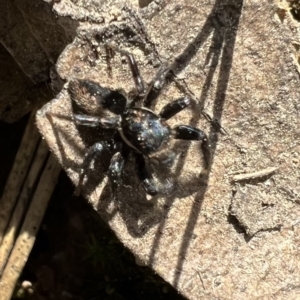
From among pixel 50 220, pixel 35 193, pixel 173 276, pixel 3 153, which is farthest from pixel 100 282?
pixel 173 276

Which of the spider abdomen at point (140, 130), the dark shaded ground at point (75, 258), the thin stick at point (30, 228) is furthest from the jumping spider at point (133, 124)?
the dark shaded ground at point (75, 258)

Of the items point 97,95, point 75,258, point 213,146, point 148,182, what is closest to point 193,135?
point 213,146

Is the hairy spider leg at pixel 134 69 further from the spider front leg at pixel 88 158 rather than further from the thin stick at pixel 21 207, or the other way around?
the thin stick at pixel 21 207

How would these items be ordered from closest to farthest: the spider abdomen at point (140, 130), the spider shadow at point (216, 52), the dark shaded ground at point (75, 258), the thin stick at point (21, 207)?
the spider shadow at point (216, 52) < the spider abdomen at point (140, 130) < the thin stick at point (21, 207) < the dark shaded ground at point (75, 258)

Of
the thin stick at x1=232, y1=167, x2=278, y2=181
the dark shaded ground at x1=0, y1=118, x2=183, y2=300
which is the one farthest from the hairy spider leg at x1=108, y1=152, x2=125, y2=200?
the dark shaded ground at x1=0, y1=118, x2=183, y2=300

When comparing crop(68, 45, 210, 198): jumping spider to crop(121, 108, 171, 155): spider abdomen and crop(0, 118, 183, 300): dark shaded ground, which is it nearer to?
crop(121, 108, 171, 155): spider abdomen
